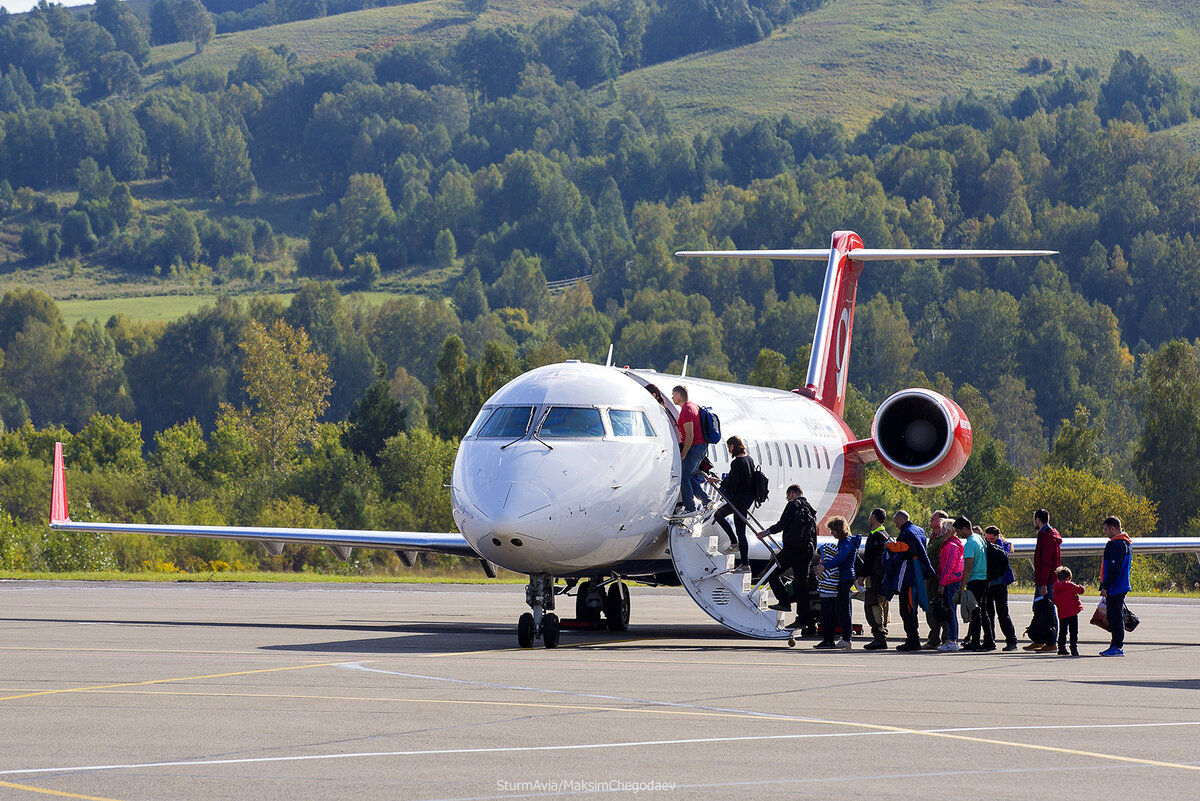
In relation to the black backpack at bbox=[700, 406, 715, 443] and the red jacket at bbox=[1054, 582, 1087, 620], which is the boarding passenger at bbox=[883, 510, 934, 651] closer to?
the red jacket at bbox=[1054, 582, 1087, 620]

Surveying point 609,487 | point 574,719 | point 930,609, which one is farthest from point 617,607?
point 574,719

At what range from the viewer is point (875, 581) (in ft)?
68.2

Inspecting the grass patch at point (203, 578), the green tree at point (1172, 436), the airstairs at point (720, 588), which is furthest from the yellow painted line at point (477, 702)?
the green tree at point (1172, 436)

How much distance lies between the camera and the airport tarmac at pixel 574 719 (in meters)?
10.1

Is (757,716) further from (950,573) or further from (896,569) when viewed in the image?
(950,573)

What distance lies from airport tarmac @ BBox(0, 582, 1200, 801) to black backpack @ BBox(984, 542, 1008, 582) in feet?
4.91

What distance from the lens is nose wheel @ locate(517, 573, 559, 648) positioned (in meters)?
19.4

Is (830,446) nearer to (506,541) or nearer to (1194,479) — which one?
(506,541)

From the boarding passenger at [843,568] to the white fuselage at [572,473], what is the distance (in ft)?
6.62

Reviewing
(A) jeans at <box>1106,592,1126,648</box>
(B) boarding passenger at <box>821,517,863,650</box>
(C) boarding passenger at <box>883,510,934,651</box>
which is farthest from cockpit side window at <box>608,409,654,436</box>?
(A) jeans at <box>1106,592,1126,648</box>

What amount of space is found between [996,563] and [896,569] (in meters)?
1.43

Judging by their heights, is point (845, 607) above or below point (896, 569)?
below

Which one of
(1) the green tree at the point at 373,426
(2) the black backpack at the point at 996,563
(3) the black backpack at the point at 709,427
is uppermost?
(3) the black backpack at the point at 709,427

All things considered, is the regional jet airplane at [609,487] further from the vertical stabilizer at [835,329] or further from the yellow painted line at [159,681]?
the vertical stabilizer at [835,329]
